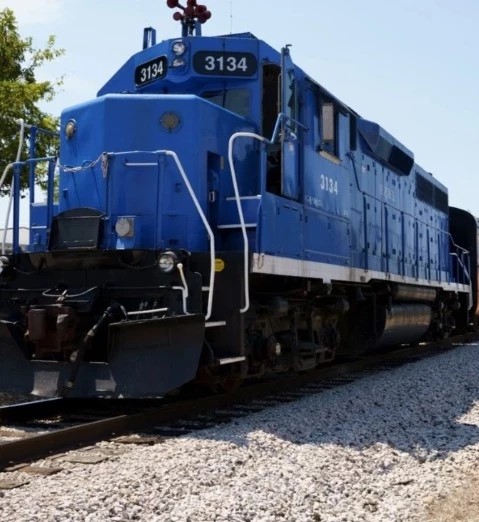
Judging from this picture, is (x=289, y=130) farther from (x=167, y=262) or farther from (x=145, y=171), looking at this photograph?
(x=167, y=262)

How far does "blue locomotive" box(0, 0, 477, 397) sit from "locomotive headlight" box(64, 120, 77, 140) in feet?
0.05

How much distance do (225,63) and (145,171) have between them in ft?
4.88

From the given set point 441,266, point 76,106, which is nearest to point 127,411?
point 76,106

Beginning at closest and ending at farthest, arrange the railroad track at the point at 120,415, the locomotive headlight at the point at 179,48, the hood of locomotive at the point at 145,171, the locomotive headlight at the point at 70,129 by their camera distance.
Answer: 1. the railroad track at the point at 120,415
2. the hood of locomotive at the point at 145,171
3. the locomotive headlight at the point at 70,129
4. the locomotive headlight at the point at 179,48

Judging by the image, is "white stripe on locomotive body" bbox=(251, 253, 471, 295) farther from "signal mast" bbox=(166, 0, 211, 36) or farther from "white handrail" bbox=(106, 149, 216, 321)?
"signal mast" bbox=(166, 0, 211, 36)

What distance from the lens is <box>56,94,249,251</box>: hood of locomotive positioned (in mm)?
6320

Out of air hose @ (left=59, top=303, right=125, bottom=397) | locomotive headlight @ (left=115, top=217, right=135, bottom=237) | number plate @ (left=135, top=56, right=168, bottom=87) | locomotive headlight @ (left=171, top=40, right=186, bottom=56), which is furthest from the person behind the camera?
number plate @ (left=135, top=56, right=168, bottom=87)

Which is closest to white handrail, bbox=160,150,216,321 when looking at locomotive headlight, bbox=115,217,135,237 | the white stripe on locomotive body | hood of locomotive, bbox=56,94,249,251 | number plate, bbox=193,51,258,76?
hood of locomotive, bbox=56,94,249,251

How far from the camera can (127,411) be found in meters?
6.50

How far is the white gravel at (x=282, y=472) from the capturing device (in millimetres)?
3514

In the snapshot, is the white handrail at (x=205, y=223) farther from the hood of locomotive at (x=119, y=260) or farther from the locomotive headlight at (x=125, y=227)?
the locomotive headlight at (x=125, y=227)

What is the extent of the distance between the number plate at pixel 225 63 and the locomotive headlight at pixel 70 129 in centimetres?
134

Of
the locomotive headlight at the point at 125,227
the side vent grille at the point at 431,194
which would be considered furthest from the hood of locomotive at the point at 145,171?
the side vent grille at the point at 431,194

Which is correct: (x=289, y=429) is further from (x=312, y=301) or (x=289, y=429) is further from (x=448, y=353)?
(x=448, y=353)
